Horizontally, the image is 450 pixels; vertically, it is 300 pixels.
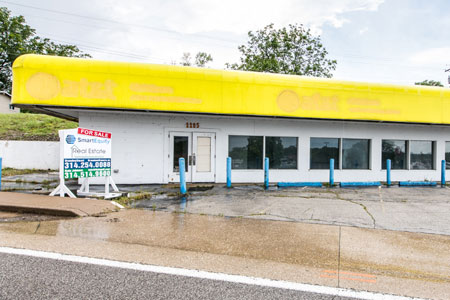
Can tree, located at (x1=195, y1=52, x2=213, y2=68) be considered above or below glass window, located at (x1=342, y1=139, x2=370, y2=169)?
above

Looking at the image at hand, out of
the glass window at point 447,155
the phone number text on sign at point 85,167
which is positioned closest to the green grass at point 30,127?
the phone number text on sign at point 85,167

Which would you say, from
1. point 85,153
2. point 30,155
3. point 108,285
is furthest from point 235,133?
point 30,155

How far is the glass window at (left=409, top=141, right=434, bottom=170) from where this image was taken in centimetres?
1512

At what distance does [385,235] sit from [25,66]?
40.6 ft

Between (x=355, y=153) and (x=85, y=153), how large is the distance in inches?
474

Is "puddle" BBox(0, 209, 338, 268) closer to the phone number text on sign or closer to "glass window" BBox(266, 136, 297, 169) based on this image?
the phone number text on sign

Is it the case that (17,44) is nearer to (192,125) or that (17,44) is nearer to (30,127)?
(30,127)

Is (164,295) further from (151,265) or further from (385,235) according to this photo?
(385,235)

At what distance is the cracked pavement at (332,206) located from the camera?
7098 mm

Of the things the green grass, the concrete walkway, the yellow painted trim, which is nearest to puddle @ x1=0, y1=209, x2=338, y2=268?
the concrete walkway

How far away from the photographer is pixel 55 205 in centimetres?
733

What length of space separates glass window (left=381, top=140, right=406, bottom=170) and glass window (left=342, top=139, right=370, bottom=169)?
0.85 meters

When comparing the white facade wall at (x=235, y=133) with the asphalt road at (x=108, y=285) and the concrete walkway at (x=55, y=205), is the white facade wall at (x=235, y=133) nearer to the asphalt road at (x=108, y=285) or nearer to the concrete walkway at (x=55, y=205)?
the concrete walkway at (x=55, y=205)

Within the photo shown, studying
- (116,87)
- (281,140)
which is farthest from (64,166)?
(281,140)
